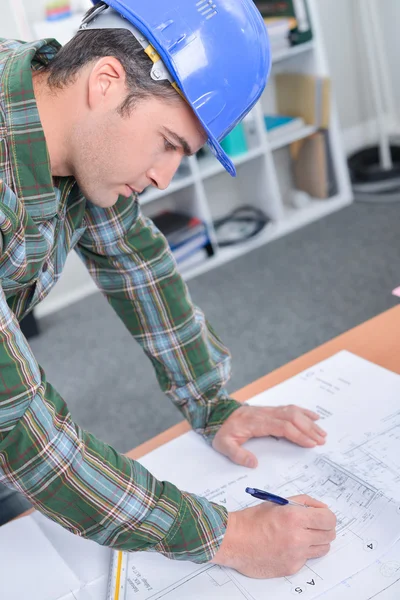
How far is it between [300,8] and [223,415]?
252cm

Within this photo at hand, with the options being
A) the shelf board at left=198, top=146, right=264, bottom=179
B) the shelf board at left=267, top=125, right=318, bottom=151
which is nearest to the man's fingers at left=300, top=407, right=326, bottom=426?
the shelf board at left=198, top=146, right=264, bottom=179

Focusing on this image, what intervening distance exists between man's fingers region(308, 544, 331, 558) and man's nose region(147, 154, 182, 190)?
50 centimetres

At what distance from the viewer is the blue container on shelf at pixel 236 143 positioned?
10.4 feet

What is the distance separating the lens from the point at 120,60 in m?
0.88

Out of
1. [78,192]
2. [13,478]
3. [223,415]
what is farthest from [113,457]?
[78,192]

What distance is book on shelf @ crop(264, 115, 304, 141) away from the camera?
3281 mm

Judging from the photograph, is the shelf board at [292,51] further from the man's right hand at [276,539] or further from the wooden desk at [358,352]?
the man's right hand at [276,539]

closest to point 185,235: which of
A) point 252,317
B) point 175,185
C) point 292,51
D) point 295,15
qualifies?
point 175,185

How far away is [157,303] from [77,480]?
0.39m

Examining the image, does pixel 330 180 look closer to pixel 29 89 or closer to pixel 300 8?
pixel 300 8

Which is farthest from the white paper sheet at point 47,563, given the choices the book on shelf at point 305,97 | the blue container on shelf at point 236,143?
the book on shelf at point 305,97

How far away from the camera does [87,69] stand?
35.9 inches

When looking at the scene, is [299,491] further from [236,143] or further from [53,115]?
[236,143]

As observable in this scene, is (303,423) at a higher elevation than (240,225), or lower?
higher
